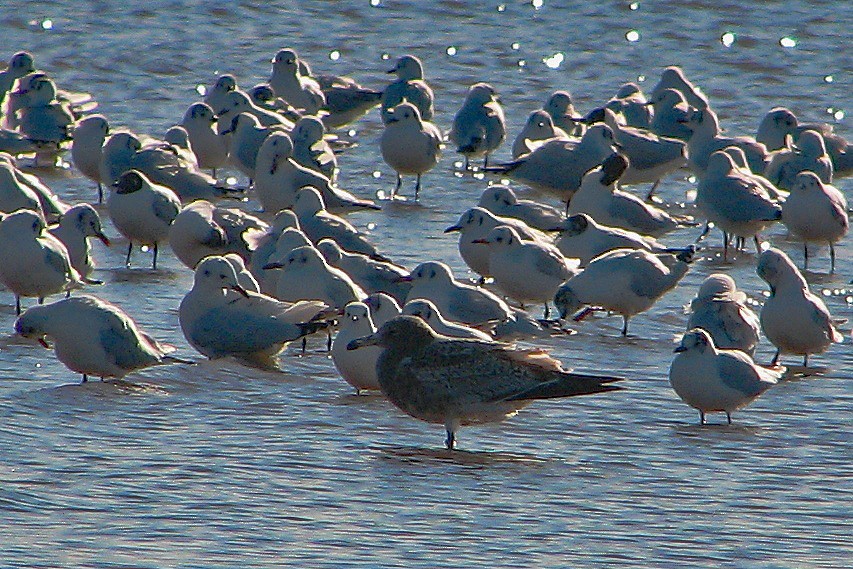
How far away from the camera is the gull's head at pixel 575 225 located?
1314 cm

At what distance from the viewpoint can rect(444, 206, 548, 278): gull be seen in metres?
12.9

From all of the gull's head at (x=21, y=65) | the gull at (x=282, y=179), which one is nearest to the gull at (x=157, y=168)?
the gull at (x=282, y=179)

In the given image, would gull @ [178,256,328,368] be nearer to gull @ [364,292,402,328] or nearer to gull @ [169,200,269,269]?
gull @ [364,292,402,328]

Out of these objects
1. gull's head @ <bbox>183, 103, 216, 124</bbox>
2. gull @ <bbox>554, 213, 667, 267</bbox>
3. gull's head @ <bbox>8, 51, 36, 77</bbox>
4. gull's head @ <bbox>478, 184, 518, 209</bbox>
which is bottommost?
gull @ <bbox>554, 213, 667, 267</bbox>

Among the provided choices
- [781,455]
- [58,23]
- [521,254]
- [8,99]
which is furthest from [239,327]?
[58,23]

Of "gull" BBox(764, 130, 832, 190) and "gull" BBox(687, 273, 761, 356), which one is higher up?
"gull" BBox(764, 130, 832, 190)

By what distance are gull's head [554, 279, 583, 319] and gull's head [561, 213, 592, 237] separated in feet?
4.54

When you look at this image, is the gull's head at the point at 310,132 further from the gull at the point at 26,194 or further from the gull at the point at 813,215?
the gull at the point at 813,215

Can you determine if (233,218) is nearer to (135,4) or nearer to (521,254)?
(521,254)

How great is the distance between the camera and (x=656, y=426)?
9656 millimetres

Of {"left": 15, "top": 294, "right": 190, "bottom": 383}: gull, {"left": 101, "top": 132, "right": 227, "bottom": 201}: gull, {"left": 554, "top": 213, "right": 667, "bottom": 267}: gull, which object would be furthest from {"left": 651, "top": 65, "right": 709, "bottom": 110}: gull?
{"left": 15, "top": 294, "right": 190, "bottom": 383}: gull

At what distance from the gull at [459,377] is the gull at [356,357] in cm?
54

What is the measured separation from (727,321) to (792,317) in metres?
0.45

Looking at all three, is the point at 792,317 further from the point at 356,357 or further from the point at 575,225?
the point at 356,357
